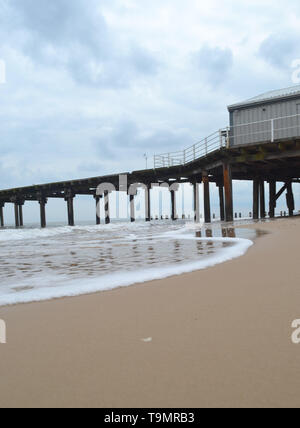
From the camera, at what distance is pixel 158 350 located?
5.07 ft

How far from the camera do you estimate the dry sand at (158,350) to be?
1171 millimetres

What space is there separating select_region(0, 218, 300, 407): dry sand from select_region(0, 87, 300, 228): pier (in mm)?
13144

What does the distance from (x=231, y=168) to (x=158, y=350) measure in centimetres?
1676

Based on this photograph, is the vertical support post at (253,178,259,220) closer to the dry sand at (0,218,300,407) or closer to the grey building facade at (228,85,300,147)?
the grey building facade at (228,85,300,147)

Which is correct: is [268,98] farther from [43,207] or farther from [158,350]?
[43,207]

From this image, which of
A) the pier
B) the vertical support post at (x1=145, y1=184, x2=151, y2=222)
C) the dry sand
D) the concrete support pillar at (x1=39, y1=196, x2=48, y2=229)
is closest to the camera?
the dry sand

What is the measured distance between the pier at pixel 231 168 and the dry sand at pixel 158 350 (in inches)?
517

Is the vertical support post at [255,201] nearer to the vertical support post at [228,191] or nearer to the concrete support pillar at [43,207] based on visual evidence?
the vertical support post at [228,191]

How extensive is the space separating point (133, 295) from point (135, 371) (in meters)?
1.34

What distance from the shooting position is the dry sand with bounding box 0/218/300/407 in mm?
1171

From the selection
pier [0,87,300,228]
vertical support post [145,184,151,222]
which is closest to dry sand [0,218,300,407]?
pier [0,87,300,228]

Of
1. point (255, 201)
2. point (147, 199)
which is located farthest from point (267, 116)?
point (147, 199)

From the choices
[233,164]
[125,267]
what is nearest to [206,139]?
[233,164]
